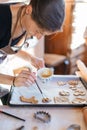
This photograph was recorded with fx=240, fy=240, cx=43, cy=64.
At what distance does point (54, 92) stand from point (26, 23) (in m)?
0.33

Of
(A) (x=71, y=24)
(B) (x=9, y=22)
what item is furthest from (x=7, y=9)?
(A) (x=71, y=24)

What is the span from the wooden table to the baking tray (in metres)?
0.02

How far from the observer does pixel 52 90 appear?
109 centimetres

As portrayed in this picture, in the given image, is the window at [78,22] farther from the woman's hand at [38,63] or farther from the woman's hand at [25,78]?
the woman's hand at [25,78]

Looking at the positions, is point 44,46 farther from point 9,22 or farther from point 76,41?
point 9,22

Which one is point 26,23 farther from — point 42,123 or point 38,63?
point 42,123

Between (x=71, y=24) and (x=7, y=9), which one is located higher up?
(x=71, y=24)

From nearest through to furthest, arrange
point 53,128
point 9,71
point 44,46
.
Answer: point 53,128 → point 9,71 → point 44,46

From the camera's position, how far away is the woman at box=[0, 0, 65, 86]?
88cm

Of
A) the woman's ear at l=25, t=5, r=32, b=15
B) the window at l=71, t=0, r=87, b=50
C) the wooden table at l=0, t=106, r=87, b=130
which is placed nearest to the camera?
the wooden table at l=0, t=106, r=87, b=130

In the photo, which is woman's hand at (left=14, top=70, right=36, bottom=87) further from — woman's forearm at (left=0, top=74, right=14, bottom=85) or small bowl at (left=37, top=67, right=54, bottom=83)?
small bowl at (left=37, top=67, right=54, bottom=83)

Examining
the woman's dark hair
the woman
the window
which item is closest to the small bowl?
the woman

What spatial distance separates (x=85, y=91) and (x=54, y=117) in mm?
251

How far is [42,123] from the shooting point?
0.86m
